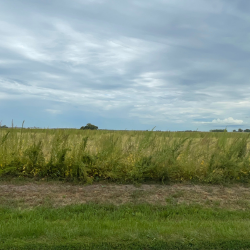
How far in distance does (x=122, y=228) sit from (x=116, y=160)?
3.43m

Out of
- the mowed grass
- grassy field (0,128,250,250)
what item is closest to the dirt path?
grassy field (0,128,250,250)

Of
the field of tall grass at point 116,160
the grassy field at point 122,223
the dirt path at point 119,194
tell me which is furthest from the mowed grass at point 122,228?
the field of tall grass at point 116,160

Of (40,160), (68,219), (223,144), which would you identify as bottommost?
(68,219)

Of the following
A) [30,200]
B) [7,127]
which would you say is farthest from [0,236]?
[7,127]

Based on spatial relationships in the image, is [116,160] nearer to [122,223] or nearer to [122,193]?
[122,193]

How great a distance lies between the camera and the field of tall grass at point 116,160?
287 inches

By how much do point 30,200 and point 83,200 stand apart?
4.13ft

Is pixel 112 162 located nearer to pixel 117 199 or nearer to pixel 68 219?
pixel 117 199

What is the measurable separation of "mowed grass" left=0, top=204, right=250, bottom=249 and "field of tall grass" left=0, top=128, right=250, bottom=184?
198cm

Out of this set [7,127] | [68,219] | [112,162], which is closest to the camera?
[68,219]

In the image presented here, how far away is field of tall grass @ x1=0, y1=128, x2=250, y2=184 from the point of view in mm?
7289

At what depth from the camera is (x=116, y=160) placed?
7395 millimetres

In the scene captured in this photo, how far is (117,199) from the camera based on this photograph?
19.2 ft

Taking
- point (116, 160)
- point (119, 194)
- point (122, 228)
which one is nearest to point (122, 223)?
point (122, 228)
